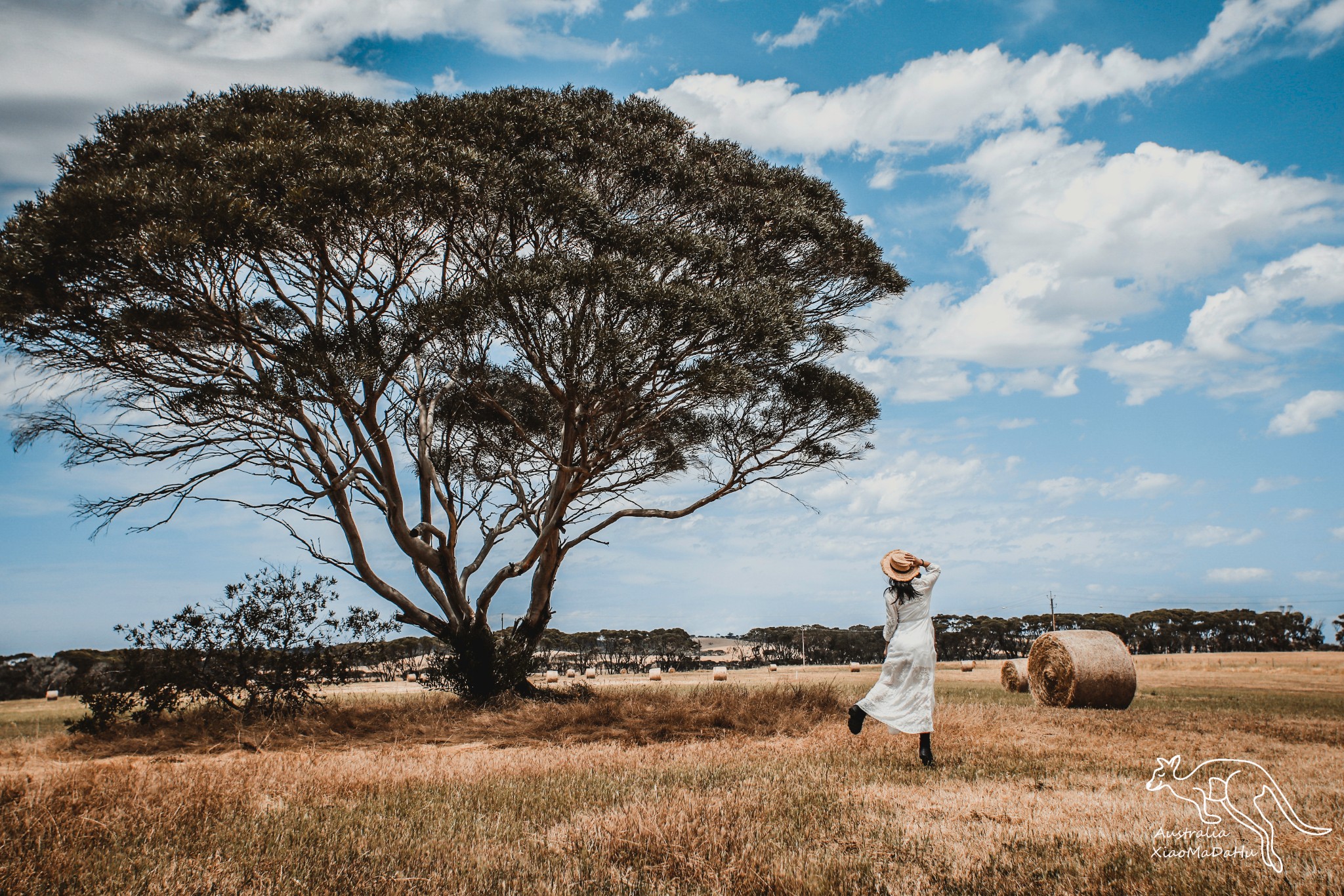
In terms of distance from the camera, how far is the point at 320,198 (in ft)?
41.4

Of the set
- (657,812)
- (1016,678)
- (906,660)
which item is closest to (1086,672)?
(1016,678)

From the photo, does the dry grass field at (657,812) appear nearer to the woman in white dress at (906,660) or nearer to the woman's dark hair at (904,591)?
the woman in white dress at (906,660)

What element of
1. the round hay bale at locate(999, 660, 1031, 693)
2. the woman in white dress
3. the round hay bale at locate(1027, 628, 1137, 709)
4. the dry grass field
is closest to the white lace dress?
the woman in white dress

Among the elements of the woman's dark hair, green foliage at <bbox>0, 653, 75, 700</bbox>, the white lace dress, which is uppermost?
the woman's dark hair

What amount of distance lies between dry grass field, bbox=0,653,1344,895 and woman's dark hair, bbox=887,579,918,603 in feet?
5.42

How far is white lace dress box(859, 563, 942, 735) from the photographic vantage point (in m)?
7.87

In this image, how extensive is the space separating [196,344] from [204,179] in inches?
123

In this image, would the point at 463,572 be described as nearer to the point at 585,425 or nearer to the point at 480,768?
the point at 585,425

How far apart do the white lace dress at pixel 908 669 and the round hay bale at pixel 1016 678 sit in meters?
15.5

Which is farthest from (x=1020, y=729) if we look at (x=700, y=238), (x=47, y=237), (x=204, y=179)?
(x=47, y=237)

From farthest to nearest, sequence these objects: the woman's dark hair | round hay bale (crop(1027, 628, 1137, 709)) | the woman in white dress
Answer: round hay bale (crop(1027, 628, 1137, 709)), the woman's dark hair, the woman in white dress

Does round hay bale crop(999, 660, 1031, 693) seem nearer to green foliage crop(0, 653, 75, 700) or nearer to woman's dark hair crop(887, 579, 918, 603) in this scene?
woman's dark hair crop(887, 579, 918, 603)

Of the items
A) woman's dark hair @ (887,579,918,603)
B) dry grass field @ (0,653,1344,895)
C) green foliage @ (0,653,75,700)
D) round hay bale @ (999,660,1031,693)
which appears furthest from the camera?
green foliage @ (0,653,75,700)

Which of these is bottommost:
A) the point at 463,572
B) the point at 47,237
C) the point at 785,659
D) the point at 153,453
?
the point at 785,659
